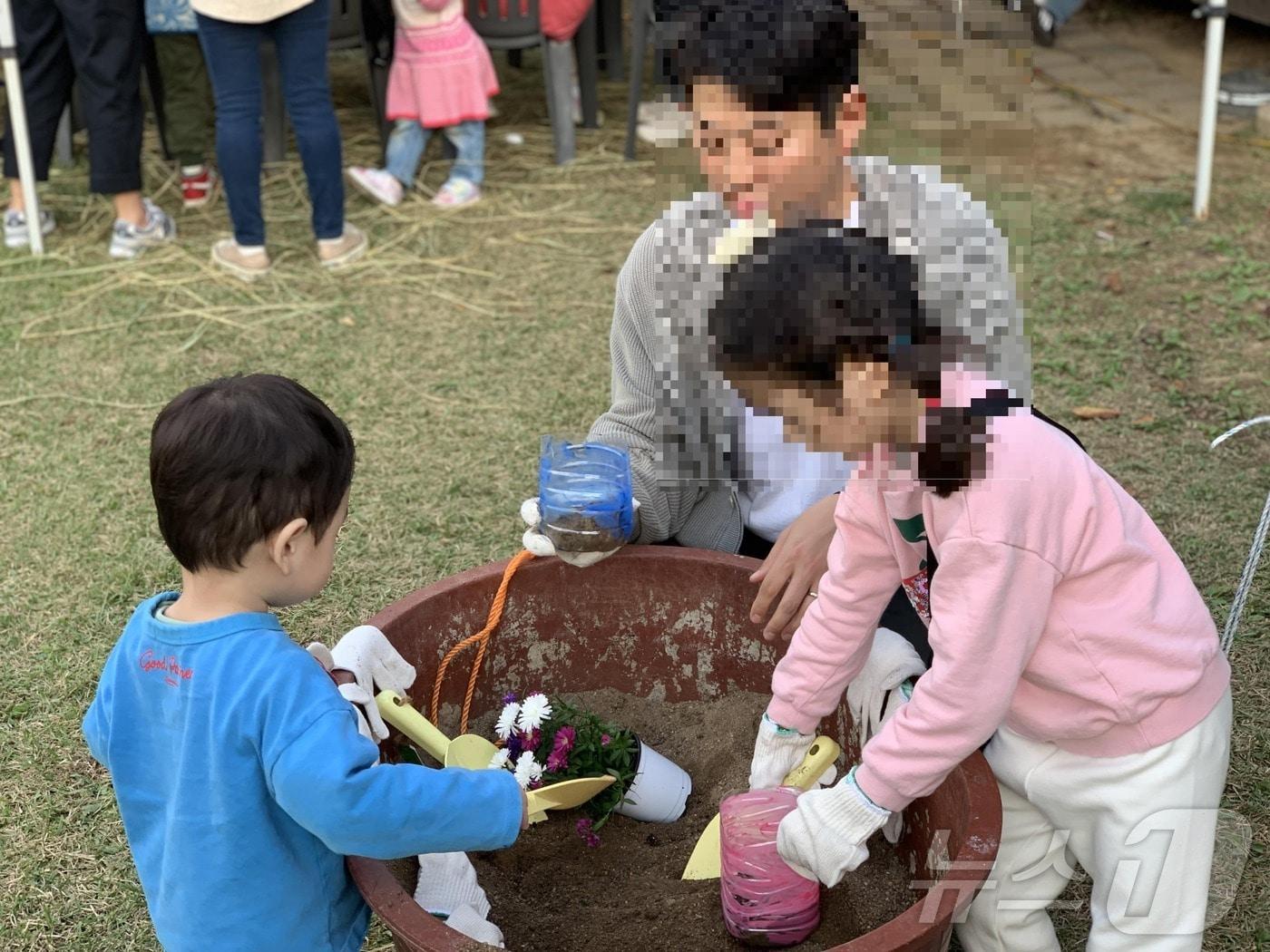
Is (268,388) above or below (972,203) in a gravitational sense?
below

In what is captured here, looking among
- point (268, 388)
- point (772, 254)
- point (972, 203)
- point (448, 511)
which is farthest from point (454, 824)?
point (448, 511)

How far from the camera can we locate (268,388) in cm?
141

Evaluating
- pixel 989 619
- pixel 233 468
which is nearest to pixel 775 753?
pixel 989 619

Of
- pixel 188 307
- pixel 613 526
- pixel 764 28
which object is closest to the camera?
pixel 764 28

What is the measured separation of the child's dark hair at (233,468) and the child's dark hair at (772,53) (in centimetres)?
54

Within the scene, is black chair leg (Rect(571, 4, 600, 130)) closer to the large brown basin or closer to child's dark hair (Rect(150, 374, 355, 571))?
the large brown basin

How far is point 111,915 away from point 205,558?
0.76 m

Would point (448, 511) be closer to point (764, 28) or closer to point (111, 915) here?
point (111, 915)

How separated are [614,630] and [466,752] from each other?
0.99 ft

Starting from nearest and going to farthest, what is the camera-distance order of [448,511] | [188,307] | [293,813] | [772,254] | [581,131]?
[772,254] < [293,813] < [448,511] < [188,307] < [581,131]

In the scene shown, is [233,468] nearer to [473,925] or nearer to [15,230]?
[473,925]

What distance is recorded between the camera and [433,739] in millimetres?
1749

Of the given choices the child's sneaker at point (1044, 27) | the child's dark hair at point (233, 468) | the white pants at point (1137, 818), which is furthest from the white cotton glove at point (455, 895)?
the child's sneaker at point (1044, 27)

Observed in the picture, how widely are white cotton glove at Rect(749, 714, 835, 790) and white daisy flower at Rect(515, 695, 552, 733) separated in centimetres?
32
